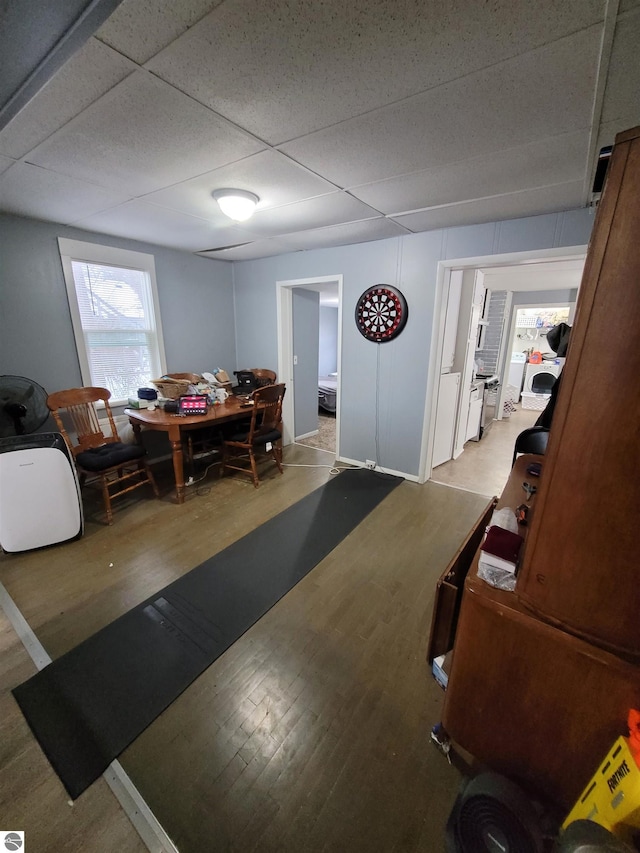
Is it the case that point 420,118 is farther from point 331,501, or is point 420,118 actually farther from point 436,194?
point 331,501

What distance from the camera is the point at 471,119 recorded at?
135cm

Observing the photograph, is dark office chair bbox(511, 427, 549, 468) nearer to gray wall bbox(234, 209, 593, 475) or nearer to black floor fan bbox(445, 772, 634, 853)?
gray wall bbox(234, 209, 593, 475)

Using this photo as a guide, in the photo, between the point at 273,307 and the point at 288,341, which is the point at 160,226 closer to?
the point at 273,307

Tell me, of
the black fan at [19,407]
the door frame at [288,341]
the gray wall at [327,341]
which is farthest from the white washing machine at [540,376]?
the black fan at [19,407]

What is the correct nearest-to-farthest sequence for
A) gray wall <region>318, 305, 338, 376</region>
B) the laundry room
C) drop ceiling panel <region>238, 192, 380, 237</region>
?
drop ceiling panel <region>238, 192, 380, 237</region>
the laundry room
gray wall <region>318, 305, 338, 376</region>

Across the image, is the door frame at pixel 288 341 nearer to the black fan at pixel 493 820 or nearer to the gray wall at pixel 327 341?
the black fan at pixel 493 820

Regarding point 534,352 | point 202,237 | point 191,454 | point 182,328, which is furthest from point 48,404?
point 534,352

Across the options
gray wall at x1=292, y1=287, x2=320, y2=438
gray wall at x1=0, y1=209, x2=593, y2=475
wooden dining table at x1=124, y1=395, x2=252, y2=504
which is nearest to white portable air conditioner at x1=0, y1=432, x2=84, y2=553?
wooden dining table at x1=124, y1=395, x2=252, y2=504

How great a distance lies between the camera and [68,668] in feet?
4.87

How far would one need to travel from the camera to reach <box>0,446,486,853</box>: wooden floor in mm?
1034

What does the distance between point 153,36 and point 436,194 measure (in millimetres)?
1692

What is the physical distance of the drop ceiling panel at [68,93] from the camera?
1.06 meters

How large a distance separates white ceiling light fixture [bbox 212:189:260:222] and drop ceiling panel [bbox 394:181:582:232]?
114 centimetres

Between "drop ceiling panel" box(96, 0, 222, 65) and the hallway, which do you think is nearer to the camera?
"drop ceiling panel" box(96, 0, 222, 65)
